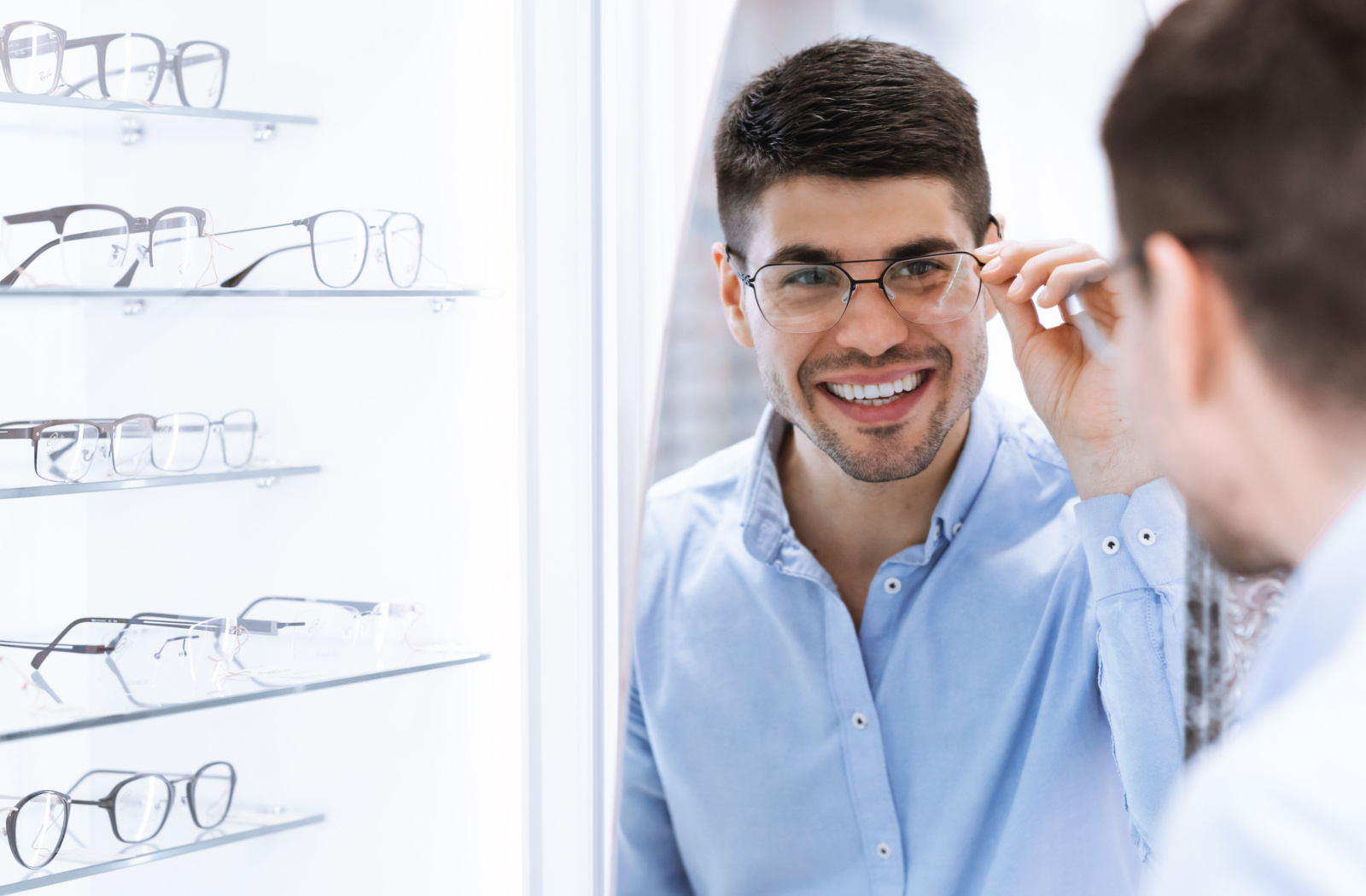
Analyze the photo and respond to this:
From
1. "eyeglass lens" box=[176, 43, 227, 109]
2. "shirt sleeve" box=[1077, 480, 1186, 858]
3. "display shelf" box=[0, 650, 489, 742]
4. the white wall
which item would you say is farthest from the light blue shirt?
"eyeglass lens" box=[176, 43, 227, 109]

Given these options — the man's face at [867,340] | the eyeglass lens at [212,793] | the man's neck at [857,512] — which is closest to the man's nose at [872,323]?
the man's face at [867,340]

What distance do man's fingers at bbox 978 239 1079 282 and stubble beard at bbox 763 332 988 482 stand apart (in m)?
0.06

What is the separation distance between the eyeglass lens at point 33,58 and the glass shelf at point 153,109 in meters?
0.01

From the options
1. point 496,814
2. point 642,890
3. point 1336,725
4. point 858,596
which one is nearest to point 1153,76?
point 1336,725

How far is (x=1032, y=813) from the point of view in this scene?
0.78 metres

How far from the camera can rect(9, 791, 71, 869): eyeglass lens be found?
2.85 ft

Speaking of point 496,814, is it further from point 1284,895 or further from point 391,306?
point 1284,895

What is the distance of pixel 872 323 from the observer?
2.58 ft

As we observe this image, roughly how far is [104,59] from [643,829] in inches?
30.4

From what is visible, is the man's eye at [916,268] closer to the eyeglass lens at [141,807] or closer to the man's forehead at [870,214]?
the man's forehead at [870,214]

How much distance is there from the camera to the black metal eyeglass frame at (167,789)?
0.92 metres

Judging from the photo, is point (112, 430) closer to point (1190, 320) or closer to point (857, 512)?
point (857, 512)

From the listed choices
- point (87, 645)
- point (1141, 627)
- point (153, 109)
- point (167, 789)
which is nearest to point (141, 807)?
point (167, 789)

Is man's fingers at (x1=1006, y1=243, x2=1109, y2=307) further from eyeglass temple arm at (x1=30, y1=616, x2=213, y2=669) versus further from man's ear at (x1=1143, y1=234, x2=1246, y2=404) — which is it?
eyeglass temple arm at (x1=30, y1=616, x2=213, y2=669)
